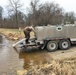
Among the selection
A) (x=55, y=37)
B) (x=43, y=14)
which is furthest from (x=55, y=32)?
(x=43, y=14)

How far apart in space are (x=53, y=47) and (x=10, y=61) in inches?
151

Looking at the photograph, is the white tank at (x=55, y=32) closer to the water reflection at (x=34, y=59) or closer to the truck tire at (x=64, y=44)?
the truck tire at (x=64, y=44)

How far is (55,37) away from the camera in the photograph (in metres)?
15.5

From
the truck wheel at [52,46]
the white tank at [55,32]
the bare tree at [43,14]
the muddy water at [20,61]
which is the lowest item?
the muddy water at [20,61]

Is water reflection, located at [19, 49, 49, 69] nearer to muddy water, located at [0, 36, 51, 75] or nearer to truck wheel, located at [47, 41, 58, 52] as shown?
muddy water, located at [0, 36, 51, 75]

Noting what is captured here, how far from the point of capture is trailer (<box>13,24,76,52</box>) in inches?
601

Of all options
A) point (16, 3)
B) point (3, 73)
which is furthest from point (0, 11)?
point (3, 73)

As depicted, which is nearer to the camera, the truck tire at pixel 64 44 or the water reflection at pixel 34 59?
the water reflection at pixel 34 59

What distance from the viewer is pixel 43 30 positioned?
601 inches

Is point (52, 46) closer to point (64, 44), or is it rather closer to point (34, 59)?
point (64, 44)

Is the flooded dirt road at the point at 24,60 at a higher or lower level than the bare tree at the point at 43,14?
lower

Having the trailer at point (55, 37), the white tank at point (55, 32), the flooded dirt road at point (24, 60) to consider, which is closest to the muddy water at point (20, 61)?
the flooded dirt road at point (24, 60)

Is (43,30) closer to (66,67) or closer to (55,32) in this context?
(55,32)

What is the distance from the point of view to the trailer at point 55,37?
1527 centimetres
